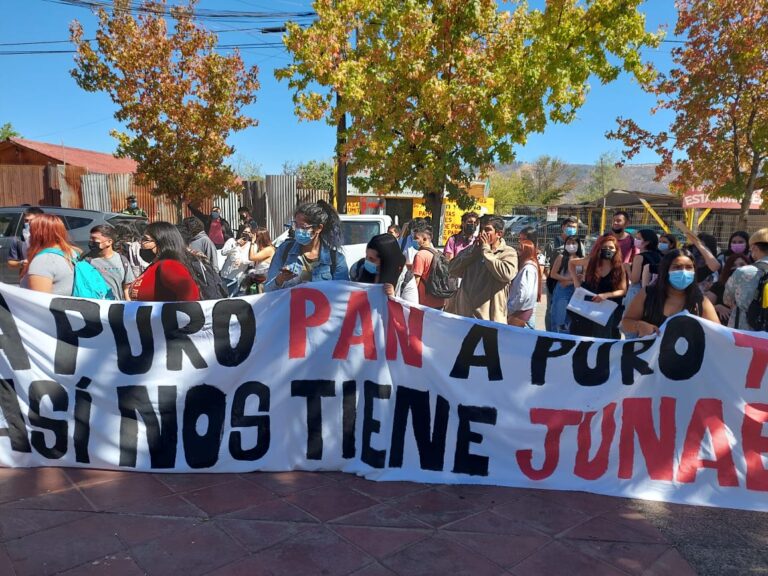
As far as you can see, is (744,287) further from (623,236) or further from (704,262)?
(623,236)

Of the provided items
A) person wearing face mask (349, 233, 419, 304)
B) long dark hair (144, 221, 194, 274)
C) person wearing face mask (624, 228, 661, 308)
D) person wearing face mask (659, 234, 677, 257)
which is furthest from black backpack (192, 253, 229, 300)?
person wearing face mask (659, 234, 677, 257)

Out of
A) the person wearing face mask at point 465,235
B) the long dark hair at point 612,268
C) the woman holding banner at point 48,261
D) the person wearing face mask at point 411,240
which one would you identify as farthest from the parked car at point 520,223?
the woman holding banner at point 48,261

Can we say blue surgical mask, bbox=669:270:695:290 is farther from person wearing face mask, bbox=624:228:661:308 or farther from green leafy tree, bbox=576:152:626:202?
green leafy tree, bbox=576:152:626:202

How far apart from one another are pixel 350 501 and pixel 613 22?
933 centimetres

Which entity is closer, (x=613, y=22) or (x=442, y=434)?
(x=442, y=434)

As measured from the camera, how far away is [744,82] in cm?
1124

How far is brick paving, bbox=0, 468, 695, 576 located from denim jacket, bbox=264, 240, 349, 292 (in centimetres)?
152

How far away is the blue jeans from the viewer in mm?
6336

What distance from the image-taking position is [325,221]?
463cm

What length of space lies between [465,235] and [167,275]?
3997mm

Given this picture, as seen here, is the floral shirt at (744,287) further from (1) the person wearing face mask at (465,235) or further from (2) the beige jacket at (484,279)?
(1) the person wearing face mask at (465,235)

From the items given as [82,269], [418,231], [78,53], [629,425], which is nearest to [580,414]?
[629,425]

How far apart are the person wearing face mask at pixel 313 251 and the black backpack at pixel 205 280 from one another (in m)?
0.52

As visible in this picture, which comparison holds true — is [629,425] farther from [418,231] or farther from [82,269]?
[82,269]
